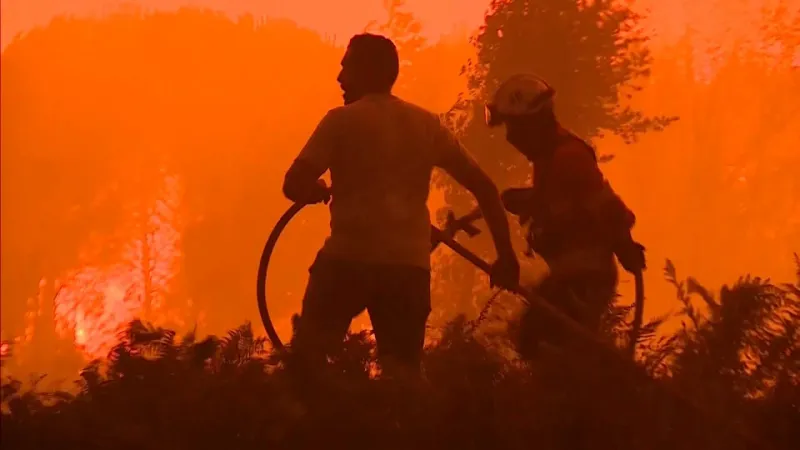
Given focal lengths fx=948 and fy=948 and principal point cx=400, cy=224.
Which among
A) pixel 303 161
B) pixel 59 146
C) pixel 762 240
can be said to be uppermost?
pixel 59 146

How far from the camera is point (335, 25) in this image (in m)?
20.8

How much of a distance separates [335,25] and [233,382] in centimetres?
1920

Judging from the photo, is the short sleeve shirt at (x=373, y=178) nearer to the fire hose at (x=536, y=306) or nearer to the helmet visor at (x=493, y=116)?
the fire hose at (x=536, y=306)

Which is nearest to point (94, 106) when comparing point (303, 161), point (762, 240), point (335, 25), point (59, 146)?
point (59, 146)

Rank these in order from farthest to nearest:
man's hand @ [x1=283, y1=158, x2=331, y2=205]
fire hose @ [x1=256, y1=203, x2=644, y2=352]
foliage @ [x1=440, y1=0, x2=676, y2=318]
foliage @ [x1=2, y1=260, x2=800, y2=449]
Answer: foliage @ [x1=440, y1=0, x2=676, y2=318] < man's hand @ [x1=283, y1=158, x2=331, y2=205] < fire hose @ [x1=256, y1=203, x2=644, y2=352] < foliage @ [x1=2, y1=260, x2=800, y2=449]

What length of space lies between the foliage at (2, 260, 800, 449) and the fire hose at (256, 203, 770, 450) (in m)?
0.01

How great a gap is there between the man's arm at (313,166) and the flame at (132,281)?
17.4 meters

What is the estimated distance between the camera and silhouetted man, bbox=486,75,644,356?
3.46 meters

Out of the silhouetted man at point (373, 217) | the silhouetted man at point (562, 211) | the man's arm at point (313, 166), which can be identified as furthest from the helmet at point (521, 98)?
the man's arm at point (313, 166)

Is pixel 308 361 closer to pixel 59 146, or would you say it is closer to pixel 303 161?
pixel 303 161

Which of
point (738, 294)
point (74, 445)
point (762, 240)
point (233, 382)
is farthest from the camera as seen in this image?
point (762, 240)

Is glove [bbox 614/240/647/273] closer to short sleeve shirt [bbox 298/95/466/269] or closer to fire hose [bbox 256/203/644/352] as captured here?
fire hose [bbox 256/203/644/352]

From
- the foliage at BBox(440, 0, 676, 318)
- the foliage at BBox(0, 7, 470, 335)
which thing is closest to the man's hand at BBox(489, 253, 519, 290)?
the foliage at BBox(440, 0, 676, 318)

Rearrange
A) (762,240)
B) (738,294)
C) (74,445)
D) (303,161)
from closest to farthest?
(74,445) < (738,294) < (303,161) < (762,240)
